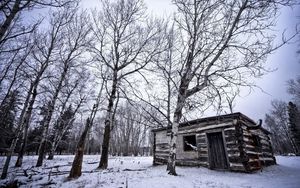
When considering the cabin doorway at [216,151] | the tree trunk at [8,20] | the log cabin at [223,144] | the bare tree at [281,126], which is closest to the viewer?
the tree trunk at [8,20]

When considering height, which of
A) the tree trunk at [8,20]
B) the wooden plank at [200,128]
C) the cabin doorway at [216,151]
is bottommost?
the cabin doorway at [216,151]

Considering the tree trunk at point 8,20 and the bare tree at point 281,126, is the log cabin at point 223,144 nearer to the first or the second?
the tree trunk at point 8,20

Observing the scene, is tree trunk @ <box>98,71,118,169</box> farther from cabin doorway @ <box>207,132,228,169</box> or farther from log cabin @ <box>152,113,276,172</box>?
cabin doorway @ <box>207,132,228,169</box>

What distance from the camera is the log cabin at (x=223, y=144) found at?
36.0ft

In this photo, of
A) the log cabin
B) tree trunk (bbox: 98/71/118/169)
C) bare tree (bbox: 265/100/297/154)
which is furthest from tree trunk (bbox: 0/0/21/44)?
bare tree (bbox: 265/100/297/154)

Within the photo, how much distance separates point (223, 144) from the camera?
39.4ft

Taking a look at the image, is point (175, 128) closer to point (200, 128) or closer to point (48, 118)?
point (200, 128)

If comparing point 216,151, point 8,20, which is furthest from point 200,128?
point 8,20

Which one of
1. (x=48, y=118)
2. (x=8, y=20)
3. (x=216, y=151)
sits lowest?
(x=216, y=151)

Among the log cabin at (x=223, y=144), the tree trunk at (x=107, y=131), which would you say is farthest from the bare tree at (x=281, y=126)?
the tree trunk at (x=107, y=131)

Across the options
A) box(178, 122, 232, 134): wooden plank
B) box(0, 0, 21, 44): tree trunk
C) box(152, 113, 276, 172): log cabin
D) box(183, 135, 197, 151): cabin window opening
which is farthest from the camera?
box(183, 135, 197, 151): cabin window opening

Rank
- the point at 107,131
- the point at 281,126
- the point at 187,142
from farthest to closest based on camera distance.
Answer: the point at 281,126, the point at 187,142, the point at 107,131

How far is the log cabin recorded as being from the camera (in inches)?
432

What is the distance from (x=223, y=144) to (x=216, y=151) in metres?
0.69
